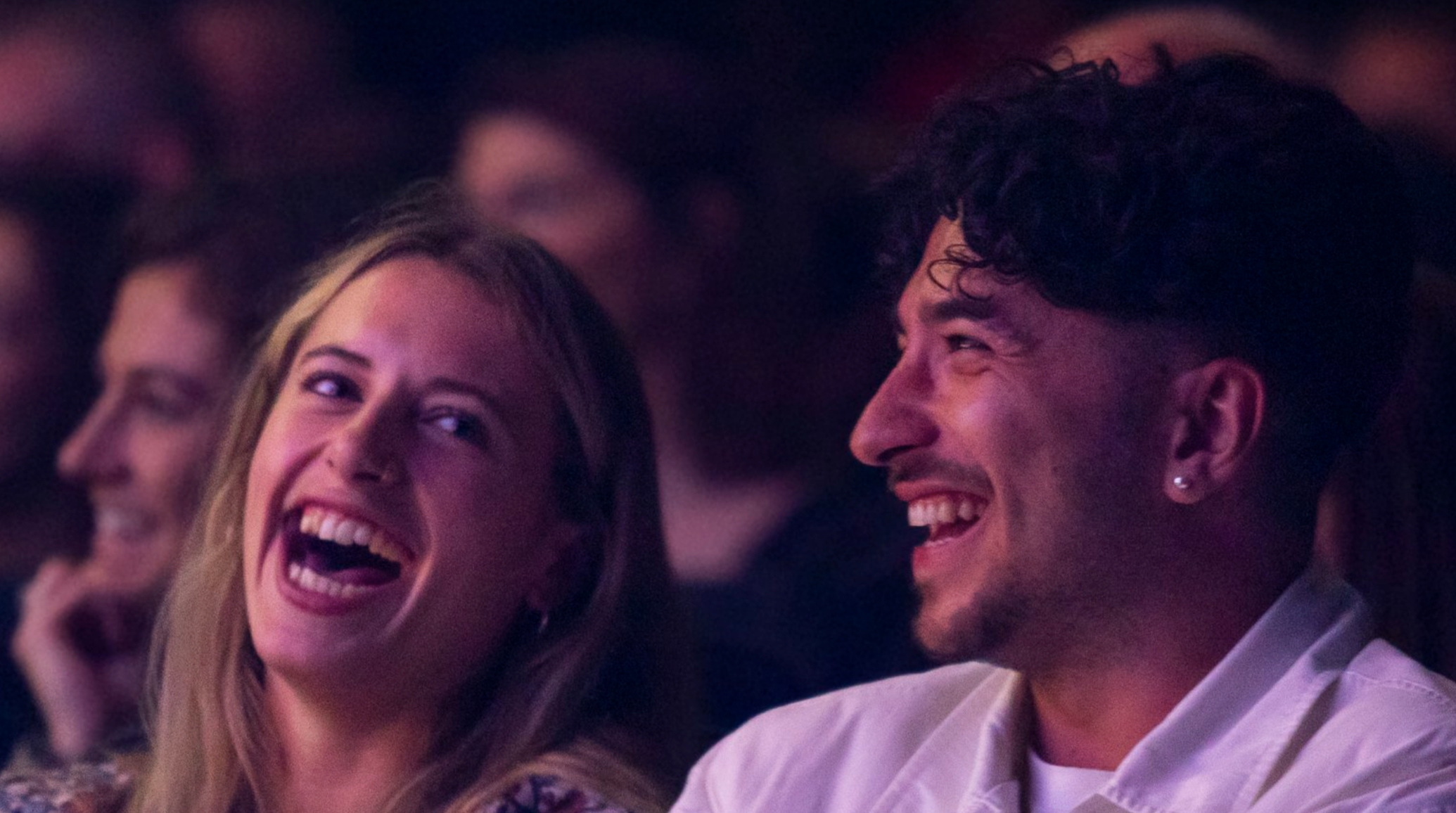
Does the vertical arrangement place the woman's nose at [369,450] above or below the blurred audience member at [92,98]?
below

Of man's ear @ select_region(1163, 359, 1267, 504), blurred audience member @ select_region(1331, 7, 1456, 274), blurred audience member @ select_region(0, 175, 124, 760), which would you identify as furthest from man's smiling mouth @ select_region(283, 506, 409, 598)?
blurred audience member @ select_region(1331, 7, 1456, 274)

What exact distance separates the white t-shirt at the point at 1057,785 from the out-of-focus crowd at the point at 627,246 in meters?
0.21

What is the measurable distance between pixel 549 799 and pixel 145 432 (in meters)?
0.59

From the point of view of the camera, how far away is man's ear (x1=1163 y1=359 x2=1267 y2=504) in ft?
4.02

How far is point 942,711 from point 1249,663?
0.29m

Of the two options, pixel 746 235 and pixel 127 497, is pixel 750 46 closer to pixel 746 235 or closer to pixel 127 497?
pixel 746 235

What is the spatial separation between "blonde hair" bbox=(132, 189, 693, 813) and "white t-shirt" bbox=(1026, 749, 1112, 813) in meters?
0.33

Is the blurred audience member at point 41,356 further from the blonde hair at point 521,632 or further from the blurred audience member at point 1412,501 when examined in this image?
the blurred audience member at point 1412,501

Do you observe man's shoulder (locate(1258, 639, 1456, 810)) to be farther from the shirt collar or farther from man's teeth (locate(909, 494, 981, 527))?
man's teeth (locate(909, 494, 981, 527))

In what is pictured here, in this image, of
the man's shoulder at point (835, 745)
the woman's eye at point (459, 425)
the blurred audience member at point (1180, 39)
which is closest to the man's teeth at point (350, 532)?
the woman's eye at point (459, 425)

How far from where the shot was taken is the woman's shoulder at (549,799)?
137 centimetres

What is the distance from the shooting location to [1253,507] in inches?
48.9

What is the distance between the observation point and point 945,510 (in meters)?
1.31

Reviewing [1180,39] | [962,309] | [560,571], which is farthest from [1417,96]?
[560,571]
